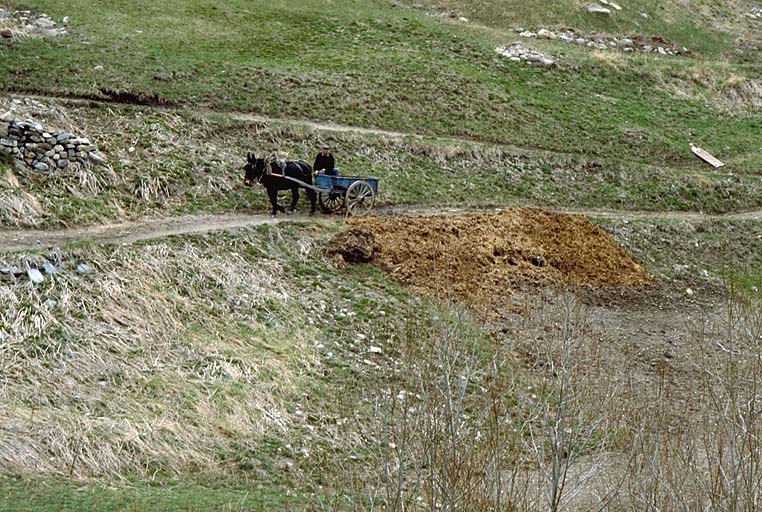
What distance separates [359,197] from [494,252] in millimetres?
3543

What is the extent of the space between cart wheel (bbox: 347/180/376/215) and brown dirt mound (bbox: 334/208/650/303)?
0.77 metres

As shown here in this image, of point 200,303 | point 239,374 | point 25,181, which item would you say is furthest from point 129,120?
point 239,374

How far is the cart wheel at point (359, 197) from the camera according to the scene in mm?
24578

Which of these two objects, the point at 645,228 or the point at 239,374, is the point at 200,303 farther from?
the point at 645,228

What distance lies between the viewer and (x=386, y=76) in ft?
112

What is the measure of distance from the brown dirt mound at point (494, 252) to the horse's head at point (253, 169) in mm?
2456

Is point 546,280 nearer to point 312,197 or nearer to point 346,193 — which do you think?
point 346,193

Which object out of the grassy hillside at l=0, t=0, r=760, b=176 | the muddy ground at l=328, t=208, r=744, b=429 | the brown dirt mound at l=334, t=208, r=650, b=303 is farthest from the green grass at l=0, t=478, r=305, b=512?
the grassy hillside at l=0, t=0, r=760, b=176

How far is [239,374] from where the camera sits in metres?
17.2

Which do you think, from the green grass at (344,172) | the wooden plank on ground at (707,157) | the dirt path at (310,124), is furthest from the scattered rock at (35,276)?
the wooden plank on ground at (707,157)

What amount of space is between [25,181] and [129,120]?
15.6 feet

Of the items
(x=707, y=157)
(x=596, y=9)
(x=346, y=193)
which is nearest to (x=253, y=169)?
(x=346, y=193)

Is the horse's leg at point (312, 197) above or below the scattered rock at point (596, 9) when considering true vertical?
below

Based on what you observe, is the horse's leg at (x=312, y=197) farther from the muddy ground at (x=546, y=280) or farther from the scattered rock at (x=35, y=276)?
the scattered rock at (x=35, y=276)
